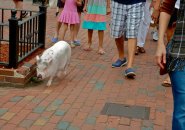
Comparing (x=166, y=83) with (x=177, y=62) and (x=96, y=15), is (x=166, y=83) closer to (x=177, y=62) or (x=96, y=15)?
(x=96, y=15)

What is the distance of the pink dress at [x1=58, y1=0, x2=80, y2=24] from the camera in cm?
838

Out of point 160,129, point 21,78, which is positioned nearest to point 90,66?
point 21,78

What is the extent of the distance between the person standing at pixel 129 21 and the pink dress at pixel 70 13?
183cm

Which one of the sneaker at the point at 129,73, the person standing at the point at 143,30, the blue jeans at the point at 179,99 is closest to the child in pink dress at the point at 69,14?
the person standing at the point at 143,30

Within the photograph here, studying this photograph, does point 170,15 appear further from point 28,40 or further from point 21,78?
point 28,40

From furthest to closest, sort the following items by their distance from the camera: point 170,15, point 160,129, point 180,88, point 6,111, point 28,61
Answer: point 28,61 → point 6,111 → point 160,129 → point 170,15 → point 180,88

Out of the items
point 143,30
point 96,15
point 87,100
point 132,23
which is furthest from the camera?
point 143,30

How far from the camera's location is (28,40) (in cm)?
666

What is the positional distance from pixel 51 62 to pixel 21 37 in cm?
86

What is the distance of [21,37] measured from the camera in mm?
6293

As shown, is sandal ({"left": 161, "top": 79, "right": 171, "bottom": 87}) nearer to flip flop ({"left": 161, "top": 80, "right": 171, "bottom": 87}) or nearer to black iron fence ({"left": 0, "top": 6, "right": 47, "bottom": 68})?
flip flop ({"left": 161, "top": 80, "right": 171, "bottom": 87})

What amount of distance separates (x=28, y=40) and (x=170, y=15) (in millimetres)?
3857

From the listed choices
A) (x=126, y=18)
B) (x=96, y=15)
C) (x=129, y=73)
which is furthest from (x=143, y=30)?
(x=129, y=73)

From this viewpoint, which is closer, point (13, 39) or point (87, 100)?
point (87, 100)
